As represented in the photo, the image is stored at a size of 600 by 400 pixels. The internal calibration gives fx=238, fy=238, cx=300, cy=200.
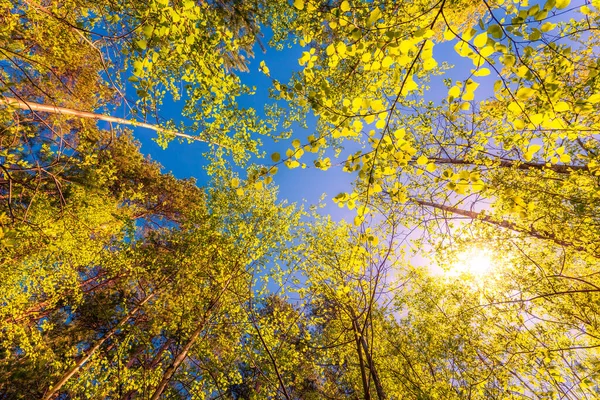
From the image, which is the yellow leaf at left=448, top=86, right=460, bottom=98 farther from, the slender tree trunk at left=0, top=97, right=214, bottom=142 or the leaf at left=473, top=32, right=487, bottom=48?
the slender tree trunk at left=0, top=97, right=214, bottom=142

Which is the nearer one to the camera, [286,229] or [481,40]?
[481,40]

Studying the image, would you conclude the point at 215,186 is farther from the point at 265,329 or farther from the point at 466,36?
the point at 466,36

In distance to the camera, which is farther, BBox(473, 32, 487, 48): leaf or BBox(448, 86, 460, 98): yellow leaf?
BBox(448, 86, 460, 98): yellow leaf

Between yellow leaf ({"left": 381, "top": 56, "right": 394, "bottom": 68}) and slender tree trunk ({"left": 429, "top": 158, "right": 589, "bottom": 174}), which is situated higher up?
slender tree trunk ({"left": 429, "top": 158, "right": 589, "bottom": 174})

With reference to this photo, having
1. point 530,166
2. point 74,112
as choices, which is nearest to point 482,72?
point 74,112

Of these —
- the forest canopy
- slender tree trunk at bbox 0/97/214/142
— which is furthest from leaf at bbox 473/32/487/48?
slender tree trunk at bbox 0/97/214/142

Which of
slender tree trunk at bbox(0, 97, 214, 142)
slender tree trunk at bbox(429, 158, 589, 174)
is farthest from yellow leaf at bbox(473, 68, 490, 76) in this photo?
slender tree trunk at bbox(0, 97, 214, 142)

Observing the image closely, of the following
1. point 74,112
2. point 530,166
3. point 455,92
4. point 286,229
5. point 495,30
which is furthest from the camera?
point 286,229

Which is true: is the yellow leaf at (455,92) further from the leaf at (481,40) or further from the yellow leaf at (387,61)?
the yellow leaf at (387,61)

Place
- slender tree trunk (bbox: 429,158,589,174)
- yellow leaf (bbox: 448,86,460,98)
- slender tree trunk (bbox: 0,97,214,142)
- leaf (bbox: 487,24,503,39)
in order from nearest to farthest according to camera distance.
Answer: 1. leaf (bbox: 487,24,503,39)
2. yellow leaf (bbox: 448,86,460,98)
3. slender tree trunk (bbox: 0,97,214,142)
4. slender tree trunk (bbox: 429,158,589,174)

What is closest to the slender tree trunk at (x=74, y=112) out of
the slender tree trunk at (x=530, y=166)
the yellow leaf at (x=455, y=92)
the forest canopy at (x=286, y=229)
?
the forest canopy at (x=286, y=229)

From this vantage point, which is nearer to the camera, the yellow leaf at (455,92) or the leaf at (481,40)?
the leaf at (481,40)

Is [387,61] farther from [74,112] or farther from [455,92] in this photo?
[74,112]

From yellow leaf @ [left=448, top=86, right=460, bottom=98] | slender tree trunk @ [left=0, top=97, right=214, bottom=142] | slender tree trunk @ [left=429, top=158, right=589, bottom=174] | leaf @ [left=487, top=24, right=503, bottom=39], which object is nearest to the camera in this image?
leaf @ [left=487, top=24, right=503, bottom=39]
